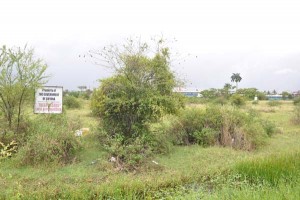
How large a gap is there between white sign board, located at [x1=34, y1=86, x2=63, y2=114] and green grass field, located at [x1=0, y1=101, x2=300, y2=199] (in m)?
1.76

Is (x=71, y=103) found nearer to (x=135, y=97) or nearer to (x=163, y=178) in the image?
(x=135, y=97)

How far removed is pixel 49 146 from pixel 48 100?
2147 millimetres

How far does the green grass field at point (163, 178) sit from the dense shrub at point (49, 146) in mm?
239

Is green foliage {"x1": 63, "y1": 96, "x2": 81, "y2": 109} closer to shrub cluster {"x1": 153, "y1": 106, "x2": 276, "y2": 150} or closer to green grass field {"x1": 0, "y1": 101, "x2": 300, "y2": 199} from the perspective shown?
shrub cluster {"x1": 153, "y1": 106, "x2": 276, "y2": 150}

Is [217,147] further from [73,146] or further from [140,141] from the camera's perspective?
[73,146]

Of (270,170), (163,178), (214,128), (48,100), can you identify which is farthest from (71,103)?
(270,170)

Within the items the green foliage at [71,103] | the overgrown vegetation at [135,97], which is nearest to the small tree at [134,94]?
the overgrown vegetation at [135,97]

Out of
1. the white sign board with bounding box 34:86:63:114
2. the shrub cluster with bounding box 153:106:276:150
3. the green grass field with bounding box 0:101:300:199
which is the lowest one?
the green grass field with bounding box 0:101:300:199

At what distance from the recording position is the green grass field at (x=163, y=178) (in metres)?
5.56

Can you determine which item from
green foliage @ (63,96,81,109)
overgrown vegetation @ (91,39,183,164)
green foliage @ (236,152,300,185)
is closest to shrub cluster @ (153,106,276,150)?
overgrown vegetation @ (91,39,183,164)

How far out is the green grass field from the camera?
556cm

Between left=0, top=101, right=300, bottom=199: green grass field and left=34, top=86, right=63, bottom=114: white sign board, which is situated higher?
left=34, top=86, right=63, bottom=114: white sign board

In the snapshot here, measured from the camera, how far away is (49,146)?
8.52 meters

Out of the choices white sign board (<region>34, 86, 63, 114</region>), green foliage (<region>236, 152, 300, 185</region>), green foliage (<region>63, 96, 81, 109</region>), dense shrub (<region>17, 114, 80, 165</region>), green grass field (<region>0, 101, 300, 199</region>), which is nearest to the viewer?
green grass field (<region>0, 101, 300, 199</region>)
